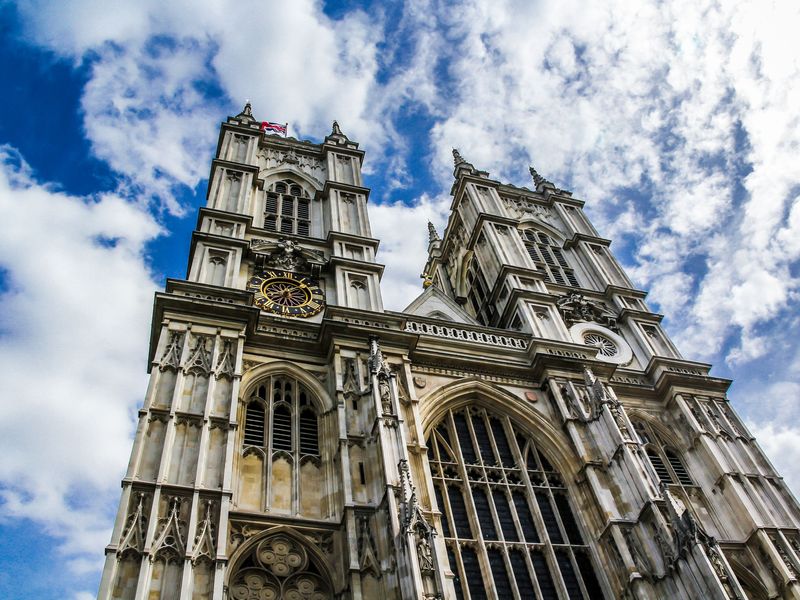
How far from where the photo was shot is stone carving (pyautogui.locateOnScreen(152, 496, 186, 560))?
47.9 ft

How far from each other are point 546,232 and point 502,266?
6.54 m

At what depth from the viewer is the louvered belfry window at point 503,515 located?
57.9 feet

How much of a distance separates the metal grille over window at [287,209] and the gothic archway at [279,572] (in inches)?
546

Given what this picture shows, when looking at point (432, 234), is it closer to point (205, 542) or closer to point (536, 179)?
point (536, 179)

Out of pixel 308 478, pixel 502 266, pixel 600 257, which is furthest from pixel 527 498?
pixel 600 257

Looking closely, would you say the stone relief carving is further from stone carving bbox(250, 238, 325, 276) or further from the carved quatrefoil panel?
the carved quatrefoil panel

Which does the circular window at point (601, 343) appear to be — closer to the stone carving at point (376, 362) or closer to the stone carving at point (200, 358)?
the stone carving at point (376, 362)

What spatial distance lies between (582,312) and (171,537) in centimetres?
1823

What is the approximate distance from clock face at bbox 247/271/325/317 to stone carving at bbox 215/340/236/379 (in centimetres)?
313

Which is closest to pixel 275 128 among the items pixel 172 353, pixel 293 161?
pixel 293 161

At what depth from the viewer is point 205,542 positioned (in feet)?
49.3

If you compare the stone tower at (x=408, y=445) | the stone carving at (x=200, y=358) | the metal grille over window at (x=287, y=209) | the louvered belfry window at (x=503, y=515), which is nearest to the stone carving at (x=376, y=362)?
the stone tower at (x=408, y=445)

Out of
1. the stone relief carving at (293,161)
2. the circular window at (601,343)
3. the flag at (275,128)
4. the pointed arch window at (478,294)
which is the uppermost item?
the flag at (275,128)

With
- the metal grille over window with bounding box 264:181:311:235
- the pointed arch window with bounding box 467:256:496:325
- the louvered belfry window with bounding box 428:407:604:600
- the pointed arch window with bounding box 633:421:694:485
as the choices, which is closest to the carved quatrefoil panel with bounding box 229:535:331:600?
the louvered belfry window with bounding box 428:407:604:600
